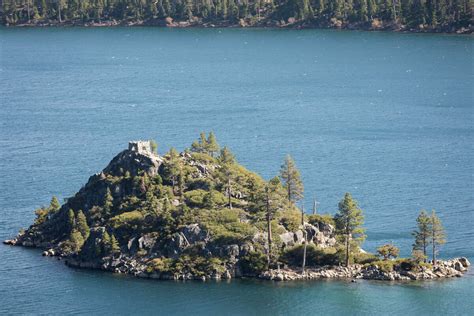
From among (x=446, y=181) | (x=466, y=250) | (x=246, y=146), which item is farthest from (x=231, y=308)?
(x=246, y=146)

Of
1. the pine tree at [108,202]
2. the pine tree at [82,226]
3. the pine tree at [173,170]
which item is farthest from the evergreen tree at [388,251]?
the pine tree at [82,226]

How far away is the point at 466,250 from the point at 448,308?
18309 millimetres

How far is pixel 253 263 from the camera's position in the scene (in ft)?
425

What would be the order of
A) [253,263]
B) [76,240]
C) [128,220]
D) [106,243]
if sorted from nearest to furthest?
[253,263] < [106,243] < [128,220] < [76,240]

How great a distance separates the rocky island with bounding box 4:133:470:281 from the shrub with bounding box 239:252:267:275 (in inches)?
4.3

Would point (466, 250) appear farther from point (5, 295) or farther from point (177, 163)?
point (5, 295)

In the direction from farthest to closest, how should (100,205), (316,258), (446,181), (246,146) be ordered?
(246,146)
(446,181)
(100,205)
(316,258)

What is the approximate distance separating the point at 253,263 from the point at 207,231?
21.1 ft

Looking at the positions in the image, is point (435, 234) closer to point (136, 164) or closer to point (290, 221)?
point (290, 221)

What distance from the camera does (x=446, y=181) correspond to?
16938cm

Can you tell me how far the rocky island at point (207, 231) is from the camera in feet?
426

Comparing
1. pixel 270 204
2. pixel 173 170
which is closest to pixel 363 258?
pixel 270 204

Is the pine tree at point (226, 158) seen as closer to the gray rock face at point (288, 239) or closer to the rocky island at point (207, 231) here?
the rocky island at point (207, 231)

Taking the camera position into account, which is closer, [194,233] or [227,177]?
[194,233]
